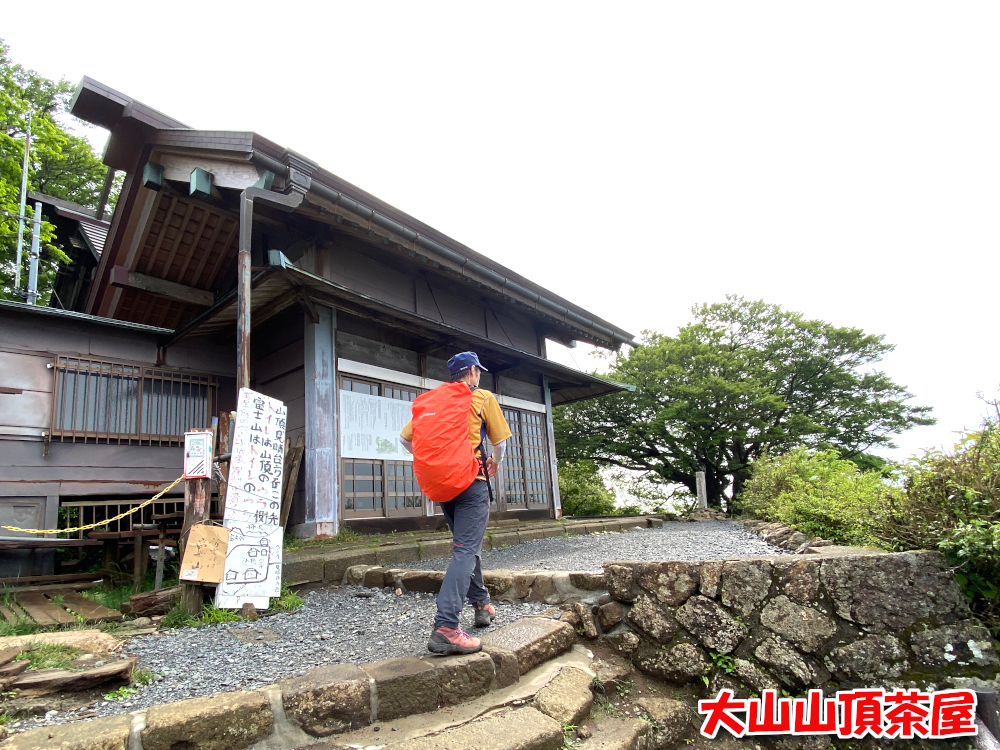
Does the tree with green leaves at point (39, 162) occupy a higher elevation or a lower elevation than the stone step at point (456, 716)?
higher

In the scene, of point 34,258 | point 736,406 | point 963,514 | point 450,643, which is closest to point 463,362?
point 450,643

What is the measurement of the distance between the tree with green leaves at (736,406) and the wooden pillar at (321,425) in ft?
45.6

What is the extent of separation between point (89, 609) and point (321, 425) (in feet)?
9.81

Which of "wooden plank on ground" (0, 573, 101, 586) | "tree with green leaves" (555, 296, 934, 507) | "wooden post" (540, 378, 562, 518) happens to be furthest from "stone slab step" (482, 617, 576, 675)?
"tree with green leaves" (555, 296, 934, 507)

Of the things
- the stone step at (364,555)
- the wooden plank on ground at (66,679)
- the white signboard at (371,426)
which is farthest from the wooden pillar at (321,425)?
the wooden plank on ground at (66,679)

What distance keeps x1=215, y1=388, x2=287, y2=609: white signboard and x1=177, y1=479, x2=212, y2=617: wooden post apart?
153mm

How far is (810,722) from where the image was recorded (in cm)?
315

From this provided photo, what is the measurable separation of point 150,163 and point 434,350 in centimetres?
461

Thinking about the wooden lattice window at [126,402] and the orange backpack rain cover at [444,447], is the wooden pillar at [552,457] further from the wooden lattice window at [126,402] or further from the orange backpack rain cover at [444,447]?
the orange backpack rain cover at [444,447]

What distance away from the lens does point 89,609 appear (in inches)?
185

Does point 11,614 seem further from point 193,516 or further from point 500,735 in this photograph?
point 500,735

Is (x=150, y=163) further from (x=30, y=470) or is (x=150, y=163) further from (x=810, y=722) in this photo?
(x=810, y=722)

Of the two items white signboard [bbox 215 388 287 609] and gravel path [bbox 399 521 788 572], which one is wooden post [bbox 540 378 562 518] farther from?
white signboard [bbox 215 388 287 609]

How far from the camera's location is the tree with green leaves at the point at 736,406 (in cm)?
1914
